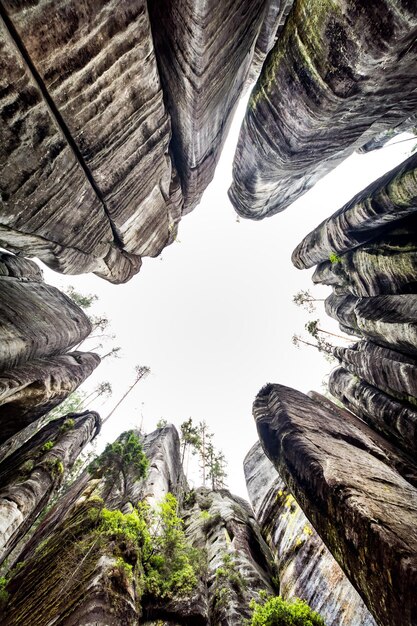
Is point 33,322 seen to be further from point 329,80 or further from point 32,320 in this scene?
point 329,80

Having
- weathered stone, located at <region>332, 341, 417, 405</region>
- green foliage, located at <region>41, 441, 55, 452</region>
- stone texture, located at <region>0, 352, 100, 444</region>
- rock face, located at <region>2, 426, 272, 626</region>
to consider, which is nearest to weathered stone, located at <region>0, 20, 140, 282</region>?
stone texture, located at <region>0, 352, 100, 444</region>

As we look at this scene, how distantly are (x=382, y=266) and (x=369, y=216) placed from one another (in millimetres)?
2488

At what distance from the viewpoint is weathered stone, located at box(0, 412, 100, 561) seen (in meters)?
10.1

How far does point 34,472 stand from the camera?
1255 centimetres

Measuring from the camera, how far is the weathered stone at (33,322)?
33.3 feet

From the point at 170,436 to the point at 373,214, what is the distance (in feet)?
86.3

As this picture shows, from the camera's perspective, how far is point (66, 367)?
15289 millimetres

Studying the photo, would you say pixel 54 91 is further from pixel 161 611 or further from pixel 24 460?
pixel 24 460

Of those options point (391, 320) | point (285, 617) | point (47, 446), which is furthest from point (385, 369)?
point (47, 446)

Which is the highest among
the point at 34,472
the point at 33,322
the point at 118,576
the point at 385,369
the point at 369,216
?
the point at 369,216

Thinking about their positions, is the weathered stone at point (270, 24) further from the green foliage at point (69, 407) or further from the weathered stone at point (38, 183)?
the green foliage at point (69, 407)

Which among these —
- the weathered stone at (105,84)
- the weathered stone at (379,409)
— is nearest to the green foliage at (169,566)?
the weathered stone at (379,409)

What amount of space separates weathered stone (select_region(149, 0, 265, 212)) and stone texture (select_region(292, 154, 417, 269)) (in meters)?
7.19

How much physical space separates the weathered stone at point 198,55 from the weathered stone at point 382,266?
948 centimetres
